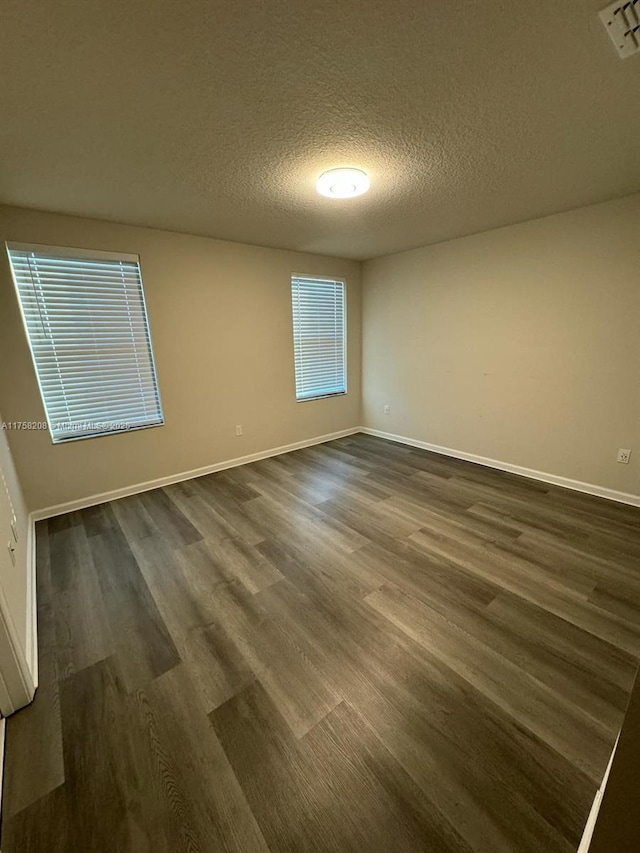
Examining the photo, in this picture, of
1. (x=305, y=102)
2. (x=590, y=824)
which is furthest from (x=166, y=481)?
(x=590, y=824)

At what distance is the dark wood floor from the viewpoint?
993mm

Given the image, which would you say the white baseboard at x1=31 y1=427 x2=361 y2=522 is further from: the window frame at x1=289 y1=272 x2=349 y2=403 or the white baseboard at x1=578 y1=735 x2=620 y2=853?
the white baseboard at x1=578 y1=735 x2=620 y2=853

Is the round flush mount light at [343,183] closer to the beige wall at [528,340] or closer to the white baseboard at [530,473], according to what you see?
the beige wall at [528,340]

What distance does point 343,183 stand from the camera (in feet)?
6.92

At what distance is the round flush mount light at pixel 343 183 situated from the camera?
6.69 ft

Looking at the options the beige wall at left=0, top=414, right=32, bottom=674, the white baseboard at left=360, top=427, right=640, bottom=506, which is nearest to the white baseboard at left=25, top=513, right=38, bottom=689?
the beige wall at left=0, top=414, right=32, bottom=674

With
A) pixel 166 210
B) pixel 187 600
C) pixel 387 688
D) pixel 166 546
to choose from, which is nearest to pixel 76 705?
pixel 187 600

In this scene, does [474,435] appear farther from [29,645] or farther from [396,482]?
[29,645]

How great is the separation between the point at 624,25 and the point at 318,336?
3.47 meters

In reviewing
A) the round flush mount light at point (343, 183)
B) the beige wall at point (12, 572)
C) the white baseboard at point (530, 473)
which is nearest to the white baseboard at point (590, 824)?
the beige wall at point (12, 572)

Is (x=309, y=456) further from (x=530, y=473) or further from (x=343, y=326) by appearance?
(x=530, y=473)

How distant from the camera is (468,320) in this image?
3.57 meters

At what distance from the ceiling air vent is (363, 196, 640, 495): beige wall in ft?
5.96

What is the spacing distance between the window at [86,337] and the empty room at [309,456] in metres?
0.02
